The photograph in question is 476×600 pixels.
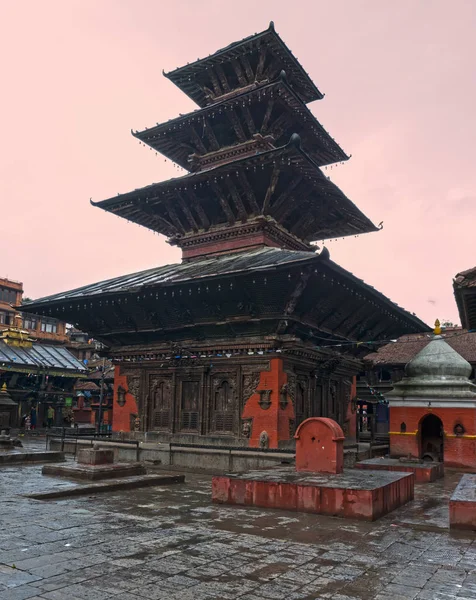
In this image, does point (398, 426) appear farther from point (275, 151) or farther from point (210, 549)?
point (210, 549)

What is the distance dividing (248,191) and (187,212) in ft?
10.9

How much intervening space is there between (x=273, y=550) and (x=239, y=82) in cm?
2281

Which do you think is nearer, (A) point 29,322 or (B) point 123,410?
(B) point 123,410

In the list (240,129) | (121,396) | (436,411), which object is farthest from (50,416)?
(436,411)

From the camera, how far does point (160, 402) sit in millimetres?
22234

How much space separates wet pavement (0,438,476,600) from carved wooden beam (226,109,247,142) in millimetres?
17607

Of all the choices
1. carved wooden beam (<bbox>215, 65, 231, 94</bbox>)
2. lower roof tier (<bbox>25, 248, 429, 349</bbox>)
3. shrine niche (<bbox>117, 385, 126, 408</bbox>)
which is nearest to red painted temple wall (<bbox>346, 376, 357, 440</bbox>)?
lower roof tier (<bbox>25, 248, 429, 349</bbox>)

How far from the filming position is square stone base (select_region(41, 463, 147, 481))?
1412cm

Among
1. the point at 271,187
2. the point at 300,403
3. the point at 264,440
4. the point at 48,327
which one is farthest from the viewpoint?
the point at 48,327

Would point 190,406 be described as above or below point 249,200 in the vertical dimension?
below

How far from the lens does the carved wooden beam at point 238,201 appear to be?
Answer: 21.9 meters

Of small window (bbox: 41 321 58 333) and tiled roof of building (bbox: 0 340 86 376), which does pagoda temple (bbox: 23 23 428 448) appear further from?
small window (bbox: 41 321 58 333)

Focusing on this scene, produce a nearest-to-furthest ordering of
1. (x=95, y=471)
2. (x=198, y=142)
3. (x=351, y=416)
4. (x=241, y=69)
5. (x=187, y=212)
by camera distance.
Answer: (x=95, y=471) → (x=187, y=212) → (x=351, y=416) → (x=241, y=69) → (x=198, y=142)

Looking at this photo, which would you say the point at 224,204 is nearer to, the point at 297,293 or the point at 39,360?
the point at 297,293
